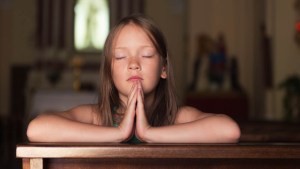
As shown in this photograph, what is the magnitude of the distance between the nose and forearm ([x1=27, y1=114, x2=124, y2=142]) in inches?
9.9

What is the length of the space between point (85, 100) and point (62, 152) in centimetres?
891

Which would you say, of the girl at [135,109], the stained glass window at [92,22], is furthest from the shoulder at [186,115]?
the stained glass window at [92,22]

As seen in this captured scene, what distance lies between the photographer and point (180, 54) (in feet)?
53.3

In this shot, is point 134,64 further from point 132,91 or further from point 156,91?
point 156,91

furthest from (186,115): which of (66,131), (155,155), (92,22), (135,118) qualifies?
(92,22)

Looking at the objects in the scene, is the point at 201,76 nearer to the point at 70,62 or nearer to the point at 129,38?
the point at 70,62

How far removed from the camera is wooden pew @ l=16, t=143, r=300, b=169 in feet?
5.03

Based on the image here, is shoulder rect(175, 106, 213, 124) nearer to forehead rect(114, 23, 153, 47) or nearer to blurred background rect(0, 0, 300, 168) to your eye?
forehead rect(114, 23, 153, 47)

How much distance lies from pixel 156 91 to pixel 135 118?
0.88 ft

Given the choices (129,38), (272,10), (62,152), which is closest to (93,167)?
(62,152)

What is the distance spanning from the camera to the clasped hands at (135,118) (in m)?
1.85

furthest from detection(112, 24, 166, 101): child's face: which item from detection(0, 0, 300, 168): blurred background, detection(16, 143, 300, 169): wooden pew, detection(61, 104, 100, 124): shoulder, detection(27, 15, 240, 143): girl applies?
detection(0, 0, 300, 168): blurred background

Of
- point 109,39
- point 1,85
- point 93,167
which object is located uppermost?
point 109,39

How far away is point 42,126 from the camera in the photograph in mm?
1893
